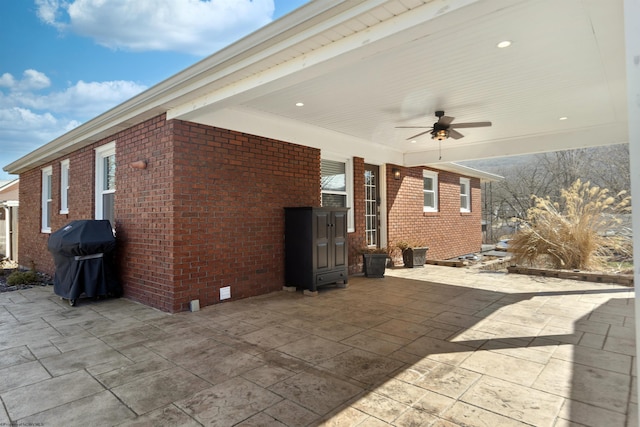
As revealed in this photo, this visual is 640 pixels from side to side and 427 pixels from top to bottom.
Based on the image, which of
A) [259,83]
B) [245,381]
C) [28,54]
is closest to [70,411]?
[245,381]

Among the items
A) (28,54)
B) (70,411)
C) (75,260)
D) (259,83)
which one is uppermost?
(28,54)

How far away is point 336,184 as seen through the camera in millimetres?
7086

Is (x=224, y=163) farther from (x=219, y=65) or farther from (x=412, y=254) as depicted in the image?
(x=412, y=254)

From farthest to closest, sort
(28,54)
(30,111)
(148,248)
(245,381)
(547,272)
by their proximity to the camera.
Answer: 1. (30,111)
2. (28,54)
3. (547,272)
4. (148,248)
5. (245,381)

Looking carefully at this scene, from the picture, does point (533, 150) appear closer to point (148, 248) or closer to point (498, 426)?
point (498, 426)

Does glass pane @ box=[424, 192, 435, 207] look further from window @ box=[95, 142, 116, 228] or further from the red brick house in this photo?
window @ box=[95, 142, 116, 228]

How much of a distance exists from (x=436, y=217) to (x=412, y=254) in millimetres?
2674

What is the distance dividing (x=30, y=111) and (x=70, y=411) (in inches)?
1366

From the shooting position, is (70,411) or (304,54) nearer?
(70,411)

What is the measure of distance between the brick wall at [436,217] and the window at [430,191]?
151 mm

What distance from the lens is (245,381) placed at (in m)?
2.53

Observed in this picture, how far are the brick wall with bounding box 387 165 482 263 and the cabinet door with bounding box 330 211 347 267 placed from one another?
2.60 meters

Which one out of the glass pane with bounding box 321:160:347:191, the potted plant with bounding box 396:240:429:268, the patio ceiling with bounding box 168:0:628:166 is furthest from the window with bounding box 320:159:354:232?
the potted plant with bounding box 396:240:429:268

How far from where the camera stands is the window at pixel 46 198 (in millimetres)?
8500
